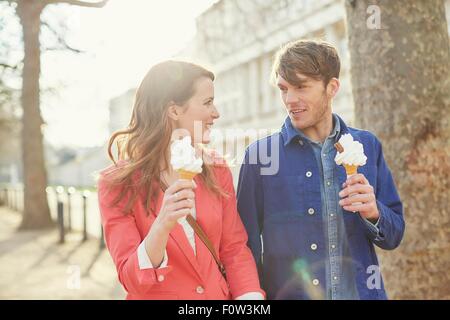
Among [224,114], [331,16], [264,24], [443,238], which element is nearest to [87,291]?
[443,238]

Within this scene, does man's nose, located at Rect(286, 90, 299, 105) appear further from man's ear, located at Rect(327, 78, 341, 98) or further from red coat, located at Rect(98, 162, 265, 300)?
red coat, located at Rect(98, 162, 265, 300)

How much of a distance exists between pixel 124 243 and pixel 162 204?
0.27 m

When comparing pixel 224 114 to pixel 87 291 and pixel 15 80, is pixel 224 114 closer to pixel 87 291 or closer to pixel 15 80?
pixel 15 80

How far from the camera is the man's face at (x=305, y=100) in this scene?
3.00 m

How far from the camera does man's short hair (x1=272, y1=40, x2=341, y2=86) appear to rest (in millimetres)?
2984

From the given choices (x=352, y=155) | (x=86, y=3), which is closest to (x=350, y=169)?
(x=352, y=155)

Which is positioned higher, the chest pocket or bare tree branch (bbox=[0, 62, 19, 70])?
bare tree branch (bbox=[0, 62, 19, 70])

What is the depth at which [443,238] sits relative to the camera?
4504 millimetres

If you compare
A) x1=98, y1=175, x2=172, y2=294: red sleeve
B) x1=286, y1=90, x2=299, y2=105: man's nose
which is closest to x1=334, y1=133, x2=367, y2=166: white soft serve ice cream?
x1=286, y1=90, x2=299, y2=105: man's nose

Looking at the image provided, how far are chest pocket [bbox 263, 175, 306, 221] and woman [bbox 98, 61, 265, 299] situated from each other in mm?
180

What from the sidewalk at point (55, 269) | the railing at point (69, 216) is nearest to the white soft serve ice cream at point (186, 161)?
the sidewalk at point (55, 269)

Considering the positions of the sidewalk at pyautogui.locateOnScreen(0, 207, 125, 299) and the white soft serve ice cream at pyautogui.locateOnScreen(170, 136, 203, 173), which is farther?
the sidewalk at pyautogui.locateOnScreen(0, 207, 125, 299)
